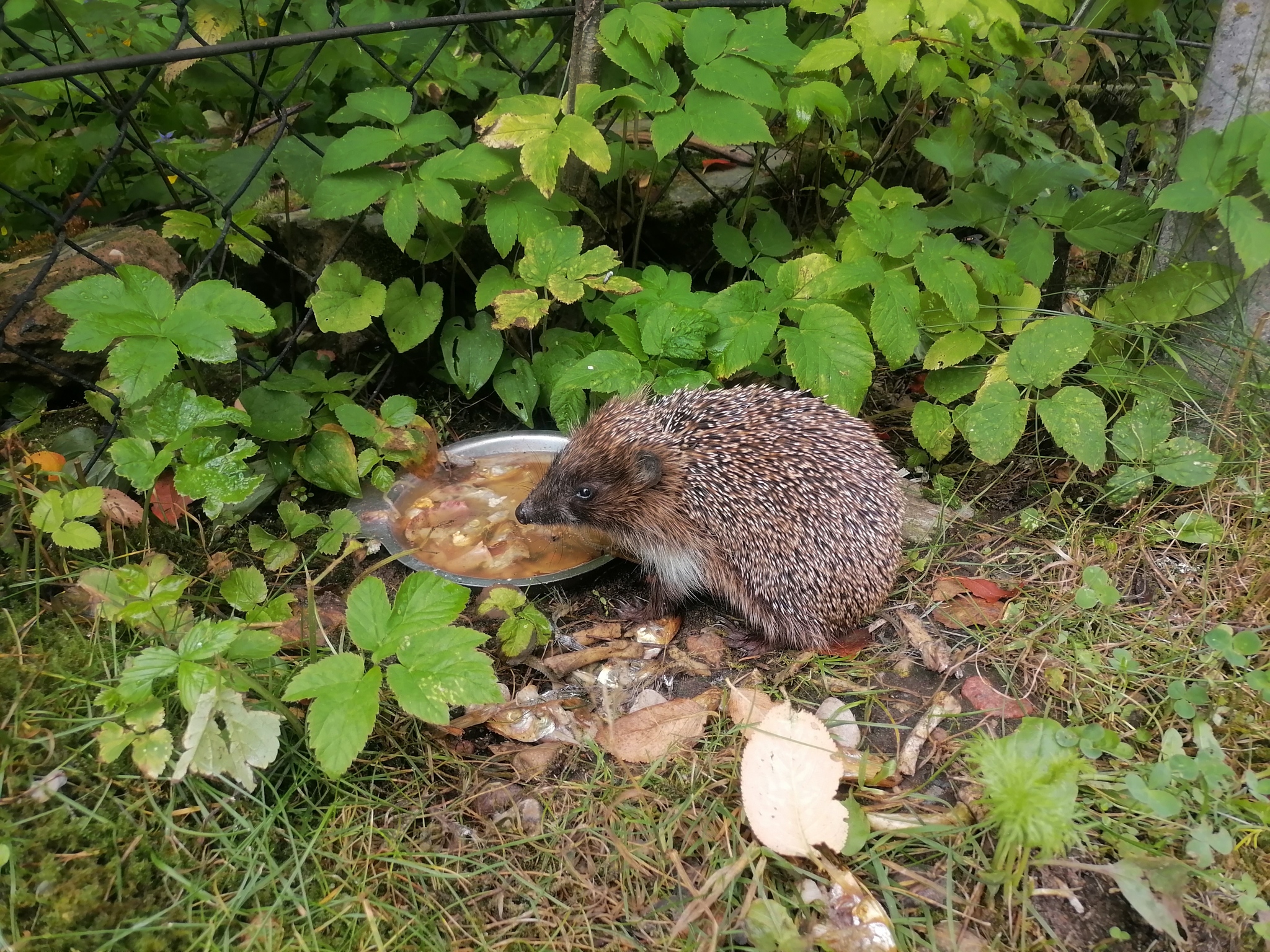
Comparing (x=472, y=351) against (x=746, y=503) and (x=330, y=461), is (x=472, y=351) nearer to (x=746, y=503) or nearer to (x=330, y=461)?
(x=330, y=461)

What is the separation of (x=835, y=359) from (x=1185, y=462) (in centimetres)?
153

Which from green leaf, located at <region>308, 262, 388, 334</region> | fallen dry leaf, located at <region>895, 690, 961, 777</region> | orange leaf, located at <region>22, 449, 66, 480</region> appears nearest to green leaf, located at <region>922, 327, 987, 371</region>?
fallen dry leaf, located at <region>895, 690, 961, 777</region>

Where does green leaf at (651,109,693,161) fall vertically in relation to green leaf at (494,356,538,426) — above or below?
above

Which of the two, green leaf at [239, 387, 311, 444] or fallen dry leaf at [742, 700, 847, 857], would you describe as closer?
fallen dry leaf at [742, 700, 847, 857]

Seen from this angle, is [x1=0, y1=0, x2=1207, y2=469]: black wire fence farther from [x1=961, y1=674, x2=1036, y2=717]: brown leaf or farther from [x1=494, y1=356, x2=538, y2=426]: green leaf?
[x1=961, y1=674, x2=1036, y2=717]: brown leaf

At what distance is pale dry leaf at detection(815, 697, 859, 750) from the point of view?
9.32 feet

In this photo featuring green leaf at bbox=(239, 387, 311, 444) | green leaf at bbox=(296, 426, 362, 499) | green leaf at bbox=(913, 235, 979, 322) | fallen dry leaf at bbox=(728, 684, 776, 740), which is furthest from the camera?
green leaf at bbox=(296, 426, 362, 499)

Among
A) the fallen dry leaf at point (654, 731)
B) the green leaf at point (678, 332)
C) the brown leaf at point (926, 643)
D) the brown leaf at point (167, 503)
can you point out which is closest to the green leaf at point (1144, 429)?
the brown leaf at point (926, 643)

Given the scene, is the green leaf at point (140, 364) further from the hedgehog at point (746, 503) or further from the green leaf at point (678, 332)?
the green leaf at point (678, 332)

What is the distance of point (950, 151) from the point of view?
389 cm

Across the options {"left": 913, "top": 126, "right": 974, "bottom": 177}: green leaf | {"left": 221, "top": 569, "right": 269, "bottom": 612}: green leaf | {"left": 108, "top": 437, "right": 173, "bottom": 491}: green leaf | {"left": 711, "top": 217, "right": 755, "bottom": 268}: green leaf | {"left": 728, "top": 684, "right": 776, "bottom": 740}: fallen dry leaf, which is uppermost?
{"left": 913, "top": 126, "right": 974, "bottom": 177}: green leaf

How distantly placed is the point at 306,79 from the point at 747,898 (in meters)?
4.20

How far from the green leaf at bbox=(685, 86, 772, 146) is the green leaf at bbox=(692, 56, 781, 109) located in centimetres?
4

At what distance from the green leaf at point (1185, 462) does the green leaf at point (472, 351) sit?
3044 mm
